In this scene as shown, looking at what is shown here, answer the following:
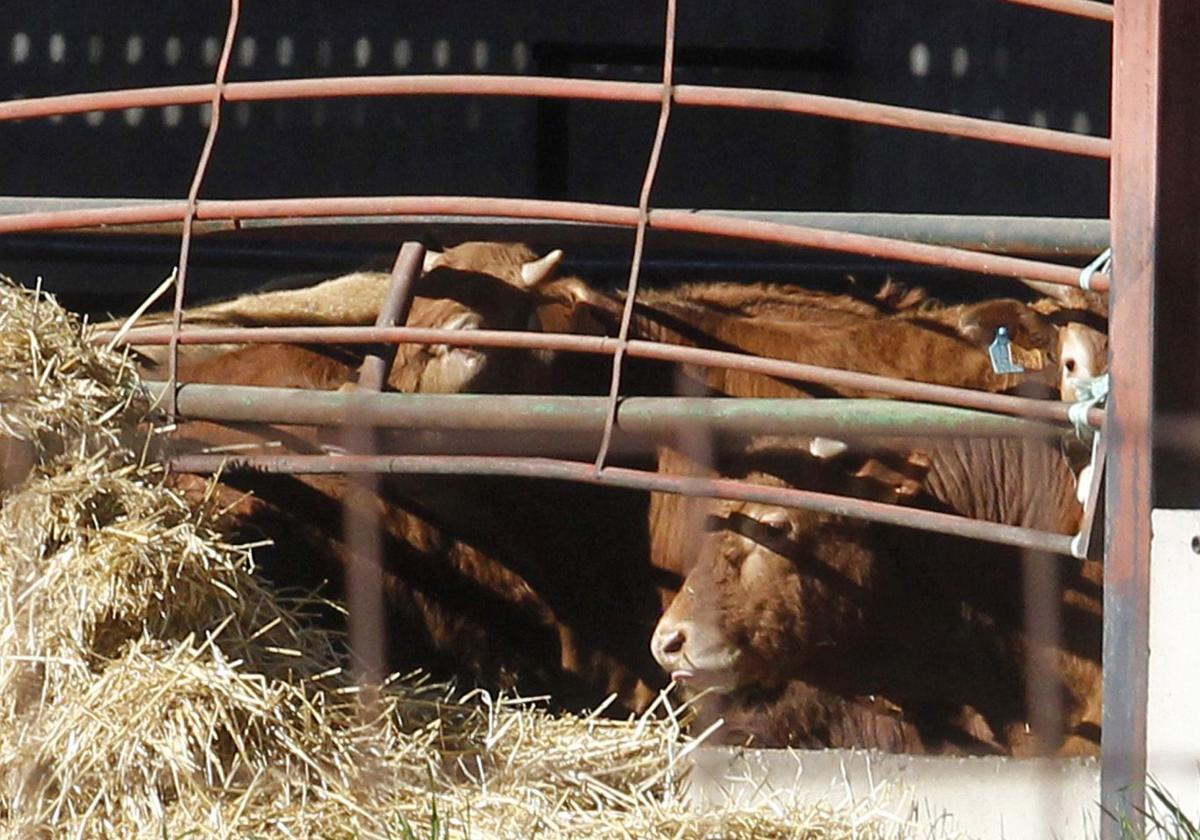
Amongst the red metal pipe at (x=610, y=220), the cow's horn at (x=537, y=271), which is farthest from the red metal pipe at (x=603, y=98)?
the cow's horn at (x=537, y=271)

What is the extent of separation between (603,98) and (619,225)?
0.25 meters

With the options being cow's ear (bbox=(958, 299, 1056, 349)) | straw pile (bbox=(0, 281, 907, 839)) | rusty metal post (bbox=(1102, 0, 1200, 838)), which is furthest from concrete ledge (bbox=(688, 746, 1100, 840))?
cow's ear (bbox=(958, 299, 1056, 349))

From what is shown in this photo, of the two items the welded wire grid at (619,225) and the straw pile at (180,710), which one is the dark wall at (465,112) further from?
the straw pile at (180,710)

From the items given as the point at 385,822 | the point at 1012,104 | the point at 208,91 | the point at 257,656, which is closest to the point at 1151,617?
the point at 385,822

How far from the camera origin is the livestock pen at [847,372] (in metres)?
3.30

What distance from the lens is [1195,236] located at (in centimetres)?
338

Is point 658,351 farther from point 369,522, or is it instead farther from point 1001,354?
point 369,522

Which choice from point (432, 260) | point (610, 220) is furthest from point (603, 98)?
point (432, 260)

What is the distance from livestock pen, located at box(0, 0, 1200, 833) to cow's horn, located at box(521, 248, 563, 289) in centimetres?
44

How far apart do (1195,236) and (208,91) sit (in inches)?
78.0

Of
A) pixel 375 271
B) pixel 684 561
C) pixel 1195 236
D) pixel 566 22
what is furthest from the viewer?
pixel 566 22

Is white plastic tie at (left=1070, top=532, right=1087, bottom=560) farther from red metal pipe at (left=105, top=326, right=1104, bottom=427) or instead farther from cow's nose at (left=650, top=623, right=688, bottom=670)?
cow's nose at (left=650, top=623, right=688, bottom=670)

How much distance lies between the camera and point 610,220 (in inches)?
142

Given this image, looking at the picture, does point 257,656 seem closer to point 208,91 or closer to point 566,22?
point 208,91
